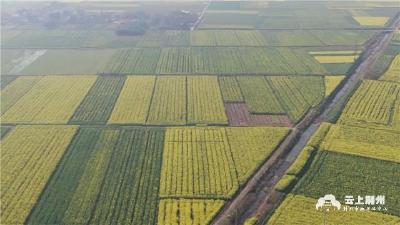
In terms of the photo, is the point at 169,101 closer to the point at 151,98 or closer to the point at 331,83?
the point at 151,98

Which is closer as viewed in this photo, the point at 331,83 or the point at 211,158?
the point at 211,158

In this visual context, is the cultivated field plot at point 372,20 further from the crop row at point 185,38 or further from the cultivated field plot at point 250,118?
the cultivated field plot at point 250,118

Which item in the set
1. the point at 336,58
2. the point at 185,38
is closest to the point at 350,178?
the point at 336,58

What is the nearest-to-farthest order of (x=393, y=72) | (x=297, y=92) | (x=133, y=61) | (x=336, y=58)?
1. (x=297, y=92)
2. (x=393, y=72)
3. (x=336, y=58)
4. (x=133, y=61)

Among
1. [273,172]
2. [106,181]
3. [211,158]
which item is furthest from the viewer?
[211,158]

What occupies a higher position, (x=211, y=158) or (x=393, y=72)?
(x=211, y=158)

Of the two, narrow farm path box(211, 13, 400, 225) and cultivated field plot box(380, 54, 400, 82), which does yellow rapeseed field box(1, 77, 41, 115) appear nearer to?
narrow farm path box(211, 13, 400, 225)

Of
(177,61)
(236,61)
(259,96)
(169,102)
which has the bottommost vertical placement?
(236,61)

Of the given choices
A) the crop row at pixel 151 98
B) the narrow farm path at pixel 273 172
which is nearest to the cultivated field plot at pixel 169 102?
the crop row at pixel 151 98
